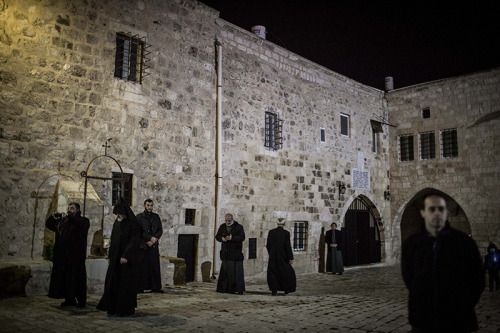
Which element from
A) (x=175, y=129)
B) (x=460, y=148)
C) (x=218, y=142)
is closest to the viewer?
(x=175, y=129)

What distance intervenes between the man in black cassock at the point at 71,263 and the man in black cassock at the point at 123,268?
503 millimetres

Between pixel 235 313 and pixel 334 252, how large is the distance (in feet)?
23.8

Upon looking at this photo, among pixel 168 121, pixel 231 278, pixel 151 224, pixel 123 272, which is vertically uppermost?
pixel 168 121

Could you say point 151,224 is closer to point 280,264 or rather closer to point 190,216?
point 190,216

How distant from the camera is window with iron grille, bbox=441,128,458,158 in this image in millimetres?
15172

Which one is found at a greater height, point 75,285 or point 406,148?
point 406,148

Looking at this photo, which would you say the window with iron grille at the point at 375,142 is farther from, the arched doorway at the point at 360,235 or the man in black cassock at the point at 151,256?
the man in black cassock at the point at 151,256

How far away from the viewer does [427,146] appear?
15.9 m

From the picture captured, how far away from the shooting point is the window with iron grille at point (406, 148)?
16.3 metres

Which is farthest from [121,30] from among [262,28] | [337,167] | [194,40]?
[337,167]

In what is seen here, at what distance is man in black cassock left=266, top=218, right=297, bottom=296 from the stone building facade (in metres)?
2.20

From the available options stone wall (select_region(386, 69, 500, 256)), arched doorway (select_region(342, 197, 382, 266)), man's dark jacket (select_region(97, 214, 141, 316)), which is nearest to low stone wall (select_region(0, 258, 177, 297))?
man's dark jacket (select_region(97, 214, 141, 316))

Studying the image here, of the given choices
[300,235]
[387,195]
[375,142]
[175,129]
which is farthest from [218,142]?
[387,195]

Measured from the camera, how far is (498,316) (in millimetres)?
6188
